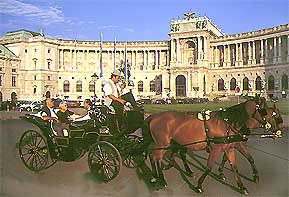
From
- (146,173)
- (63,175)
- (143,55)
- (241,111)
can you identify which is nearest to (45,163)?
(63,175)

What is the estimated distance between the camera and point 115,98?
804cm

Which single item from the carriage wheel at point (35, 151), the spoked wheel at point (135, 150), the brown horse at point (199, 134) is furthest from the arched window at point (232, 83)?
the brown horse at point (199, 134)

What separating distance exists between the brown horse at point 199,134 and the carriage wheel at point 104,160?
2.74 feet

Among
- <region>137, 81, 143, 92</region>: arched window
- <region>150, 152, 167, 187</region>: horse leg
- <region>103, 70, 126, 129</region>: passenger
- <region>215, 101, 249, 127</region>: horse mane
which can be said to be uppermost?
<region>137, 81, 143, 92</region>: arched window

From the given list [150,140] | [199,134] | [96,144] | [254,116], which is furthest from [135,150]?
[254,116]

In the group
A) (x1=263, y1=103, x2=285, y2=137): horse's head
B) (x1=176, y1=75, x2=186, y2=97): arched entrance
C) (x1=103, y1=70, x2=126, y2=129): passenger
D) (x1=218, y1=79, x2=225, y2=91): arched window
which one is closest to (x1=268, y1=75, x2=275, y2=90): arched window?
(x1=218, y1=79, x2=225, y2=91): arched window

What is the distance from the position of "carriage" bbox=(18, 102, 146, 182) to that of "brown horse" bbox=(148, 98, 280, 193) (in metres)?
0.78

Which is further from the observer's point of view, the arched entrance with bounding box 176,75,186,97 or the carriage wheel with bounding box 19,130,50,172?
the arched entrance with bounding box 176,75,186,97

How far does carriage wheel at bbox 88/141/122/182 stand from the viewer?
778cm

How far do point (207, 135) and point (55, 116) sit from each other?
462 cm

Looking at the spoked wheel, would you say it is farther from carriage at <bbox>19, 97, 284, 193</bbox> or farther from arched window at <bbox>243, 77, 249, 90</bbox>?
arched window at <bbox>243, 77, 249, 90</bbox>

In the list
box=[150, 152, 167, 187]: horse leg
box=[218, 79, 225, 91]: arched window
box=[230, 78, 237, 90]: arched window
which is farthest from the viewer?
box=[218, 79, 225, 91]: arched window

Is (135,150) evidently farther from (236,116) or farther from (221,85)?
(221,85)

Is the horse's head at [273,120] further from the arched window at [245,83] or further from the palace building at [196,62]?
the arched window at [245,83]
